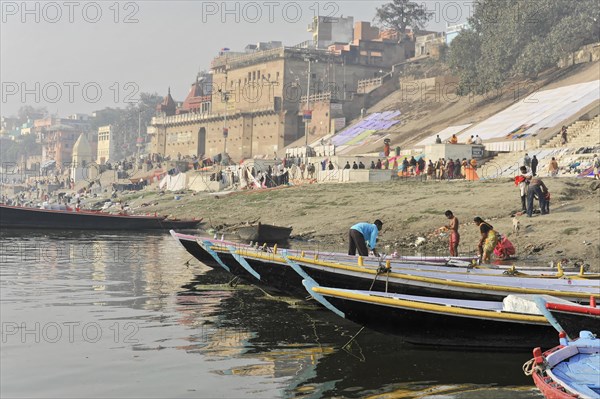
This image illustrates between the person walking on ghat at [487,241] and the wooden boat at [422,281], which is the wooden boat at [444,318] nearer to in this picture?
the wooden boat at [422,281]

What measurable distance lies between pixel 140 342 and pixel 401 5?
86.3 metres

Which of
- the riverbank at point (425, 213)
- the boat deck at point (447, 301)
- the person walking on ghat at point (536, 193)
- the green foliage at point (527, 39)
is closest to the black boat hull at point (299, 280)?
the boat deck at point (447, 301)

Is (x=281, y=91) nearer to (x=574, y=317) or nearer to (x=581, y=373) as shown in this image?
(x=574, y=317)

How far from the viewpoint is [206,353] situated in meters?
12.2

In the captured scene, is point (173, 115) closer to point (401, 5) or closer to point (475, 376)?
point (401, 5)

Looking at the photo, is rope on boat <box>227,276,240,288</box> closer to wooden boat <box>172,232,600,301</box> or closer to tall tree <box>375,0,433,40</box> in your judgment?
wooden boat <box>172,232,600,301</box>

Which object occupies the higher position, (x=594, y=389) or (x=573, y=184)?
(x=573, y=184)

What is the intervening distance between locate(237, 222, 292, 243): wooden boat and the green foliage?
36.2 m

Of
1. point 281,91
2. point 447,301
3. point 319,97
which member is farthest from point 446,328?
point 281,91

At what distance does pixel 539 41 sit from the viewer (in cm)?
6241

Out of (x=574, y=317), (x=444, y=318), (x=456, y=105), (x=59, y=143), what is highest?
(x=59, y=143)

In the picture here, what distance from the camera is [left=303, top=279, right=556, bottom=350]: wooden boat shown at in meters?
11.7

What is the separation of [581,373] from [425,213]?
68.7 ft

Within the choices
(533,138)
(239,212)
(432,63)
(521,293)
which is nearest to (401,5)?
(432,63)
